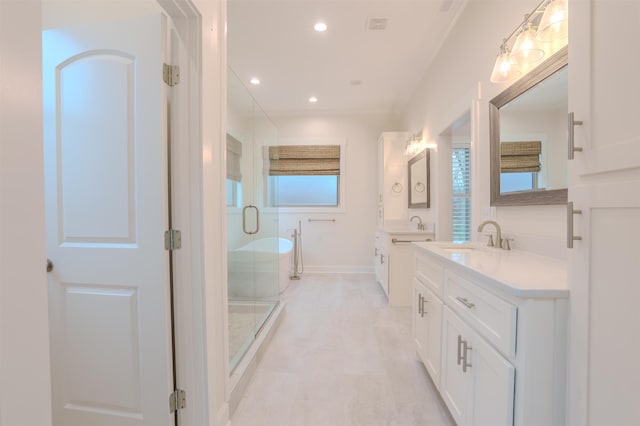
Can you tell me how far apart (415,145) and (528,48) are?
2.34 meters

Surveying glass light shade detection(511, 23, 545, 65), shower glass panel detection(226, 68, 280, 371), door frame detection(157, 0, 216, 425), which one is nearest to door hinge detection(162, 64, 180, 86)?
door frame detection(157, 0, 216, 425)

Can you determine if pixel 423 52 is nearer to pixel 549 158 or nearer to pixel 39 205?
pixel 549 158

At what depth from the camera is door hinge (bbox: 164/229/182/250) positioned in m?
1.24

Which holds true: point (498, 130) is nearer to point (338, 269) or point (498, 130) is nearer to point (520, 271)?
point (520, 271)

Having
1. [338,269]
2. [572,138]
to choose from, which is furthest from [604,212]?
[338,269]

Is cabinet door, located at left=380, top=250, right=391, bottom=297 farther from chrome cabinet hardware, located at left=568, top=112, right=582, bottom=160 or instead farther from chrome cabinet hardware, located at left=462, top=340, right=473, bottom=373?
chrome cabinet hardware, located at left=568, top=112, right=582, bottom=160

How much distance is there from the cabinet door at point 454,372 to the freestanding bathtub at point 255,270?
151 centimetres

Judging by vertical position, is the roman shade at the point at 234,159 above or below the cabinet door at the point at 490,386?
above

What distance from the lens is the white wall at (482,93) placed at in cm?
152

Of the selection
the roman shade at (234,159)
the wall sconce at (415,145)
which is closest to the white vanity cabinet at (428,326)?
the roman shade at (234,159)

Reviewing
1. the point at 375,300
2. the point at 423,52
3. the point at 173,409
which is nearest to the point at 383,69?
the point at 423,52

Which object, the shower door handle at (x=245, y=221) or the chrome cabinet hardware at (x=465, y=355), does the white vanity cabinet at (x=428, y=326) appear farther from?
the shower door handle at (x=245, y=221)

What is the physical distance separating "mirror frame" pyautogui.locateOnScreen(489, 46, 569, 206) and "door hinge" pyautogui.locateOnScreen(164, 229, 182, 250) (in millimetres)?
1764

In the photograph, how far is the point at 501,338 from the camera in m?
1.00
